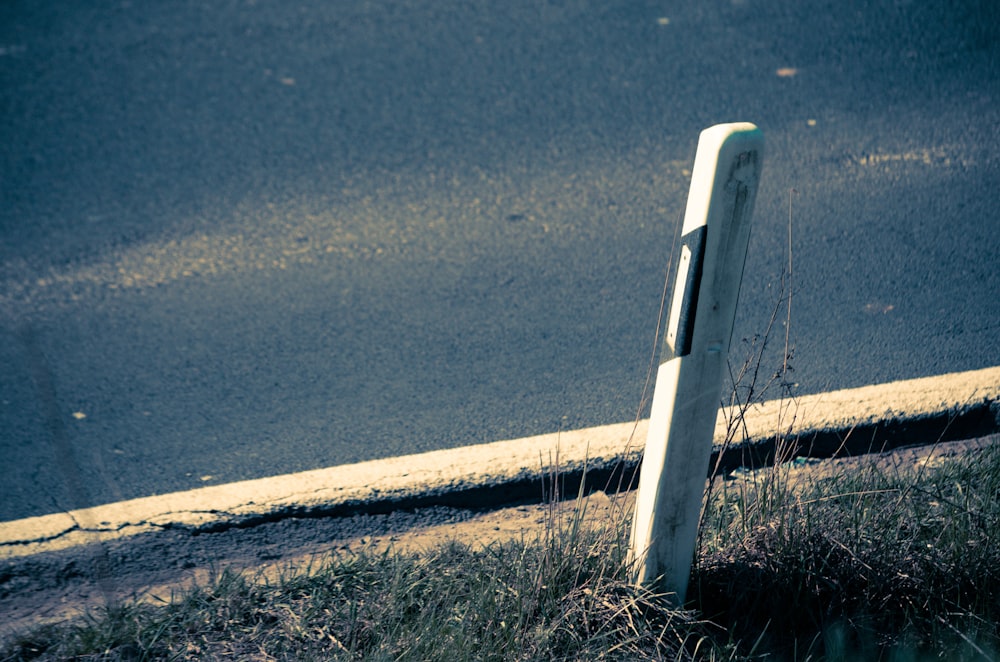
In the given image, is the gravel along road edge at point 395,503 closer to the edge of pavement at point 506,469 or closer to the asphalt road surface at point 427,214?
the edge of pavement at point 506,469

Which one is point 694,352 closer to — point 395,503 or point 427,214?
point 395,503

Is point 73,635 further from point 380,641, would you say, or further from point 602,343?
point 602,343

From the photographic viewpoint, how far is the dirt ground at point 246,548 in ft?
9.03

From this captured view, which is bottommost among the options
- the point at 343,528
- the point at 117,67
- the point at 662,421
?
the point at 343,528

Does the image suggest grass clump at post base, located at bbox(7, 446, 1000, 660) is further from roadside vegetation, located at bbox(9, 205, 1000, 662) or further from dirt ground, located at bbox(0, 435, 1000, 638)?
dirt ground, located at bbox(0, 435, 1000, 638)

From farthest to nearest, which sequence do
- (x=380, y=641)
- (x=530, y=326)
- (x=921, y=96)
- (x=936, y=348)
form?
(x=921, y=96) → (x=530, y=326) → (x=936, y=348) → (x=380, y=641)

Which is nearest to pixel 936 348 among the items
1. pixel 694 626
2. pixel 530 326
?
pixel 530 326

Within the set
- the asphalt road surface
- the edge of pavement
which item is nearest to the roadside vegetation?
the edge of pavement

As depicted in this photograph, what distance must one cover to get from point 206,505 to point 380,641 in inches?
41.2

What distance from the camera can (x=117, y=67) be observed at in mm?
6109

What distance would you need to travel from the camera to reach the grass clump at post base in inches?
89.8

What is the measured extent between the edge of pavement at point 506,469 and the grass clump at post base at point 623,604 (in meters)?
0.44

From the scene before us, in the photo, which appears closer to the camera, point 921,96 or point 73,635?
point 73,635

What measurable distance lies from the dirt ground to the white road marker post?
0.45 metres
